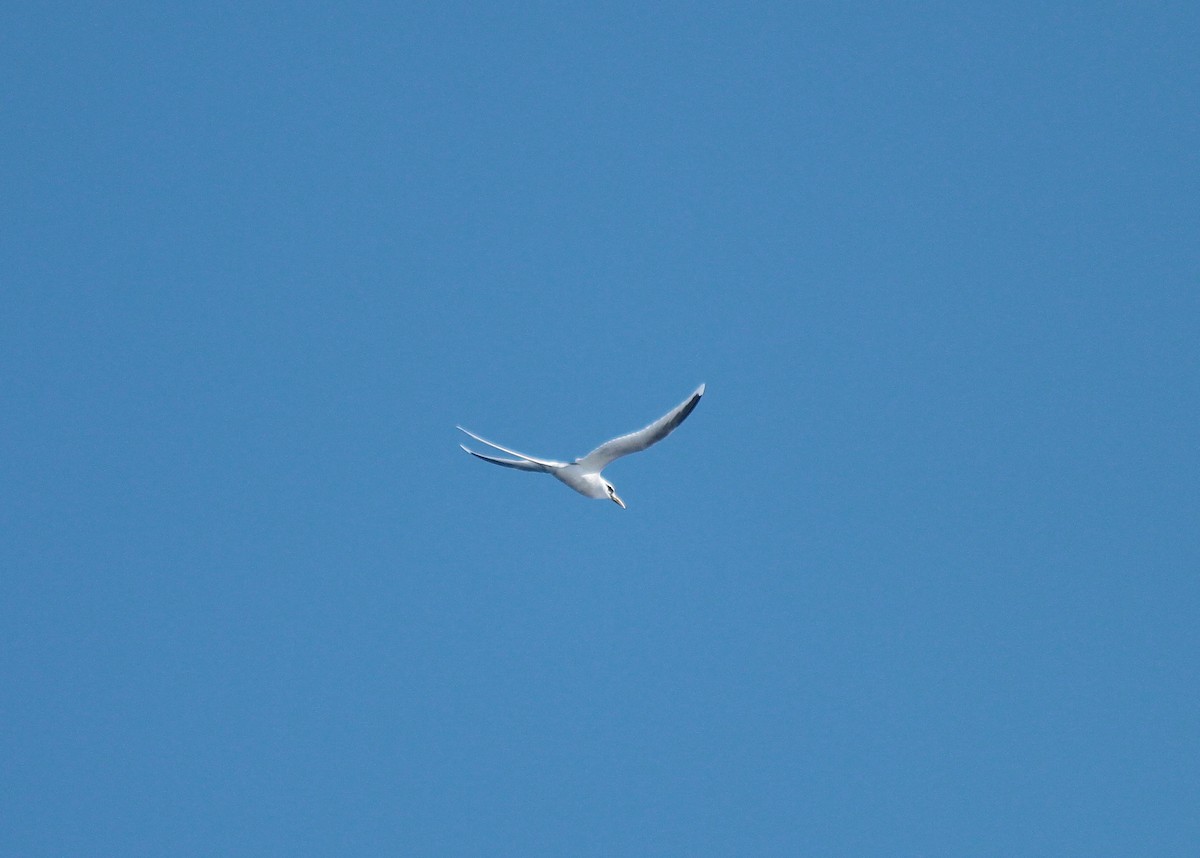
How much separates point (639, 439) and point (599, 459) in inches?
39.7

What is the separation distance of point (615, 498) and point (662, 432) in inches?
106

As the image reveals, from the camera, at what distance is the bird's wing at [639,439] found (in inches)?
660

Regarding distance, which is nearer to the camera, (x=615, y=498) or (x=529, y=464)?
(x=529, y=464)

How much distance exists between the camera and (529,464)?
17984 millimetres

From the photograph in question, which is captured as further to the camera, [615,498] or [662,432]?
[615,498]

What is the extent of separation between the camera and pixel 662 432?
17.4 m

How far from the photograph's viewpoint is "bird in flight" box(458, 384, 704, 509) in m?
17.0

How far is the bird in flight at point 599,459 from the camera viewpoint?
17.0 metres

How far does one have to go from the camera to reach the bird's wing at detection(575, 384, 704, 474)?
16755 mm

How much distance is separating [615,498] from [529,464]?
231 cm

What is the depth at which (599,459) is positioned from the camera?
1855 cm

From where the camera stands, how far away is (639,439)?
1777 centimetres

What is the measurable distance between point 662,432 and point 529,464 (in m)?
1.99
